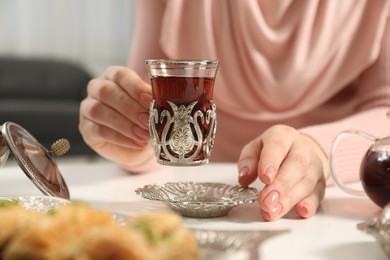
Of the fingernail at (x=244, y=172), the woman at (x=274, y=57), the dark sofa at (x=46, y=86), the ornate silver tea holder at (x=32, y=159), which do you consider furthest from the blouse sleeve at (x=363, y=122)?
the dark sofa at (x=46, y=86)

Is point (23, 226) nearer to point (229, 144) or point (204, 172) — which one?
point (204, 172)

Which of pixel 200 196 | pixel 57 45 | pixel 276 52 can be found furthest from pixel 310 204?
pixel 57 45

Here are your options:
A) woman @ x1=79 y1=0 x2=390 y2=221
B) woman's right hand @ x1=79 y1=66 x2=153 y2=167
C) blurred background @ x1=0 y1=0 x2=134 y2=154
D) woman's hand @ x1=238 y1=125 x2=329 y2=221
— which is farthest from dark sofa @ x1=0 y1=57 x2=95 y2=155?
woman's hand @ x1=238 y1=125 x2=329 y2=221

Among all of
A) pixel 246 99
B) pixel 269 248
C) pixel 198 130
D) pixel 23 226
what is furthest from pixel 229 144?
pixel 23 226

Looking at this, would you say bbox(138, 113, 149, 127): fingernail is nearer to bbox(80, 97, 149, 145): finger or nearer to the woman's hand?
bbox(80, 97, 149, 145): finger

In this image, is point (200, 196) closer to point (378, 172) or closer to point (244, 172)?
point (244, 172)
